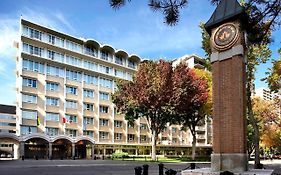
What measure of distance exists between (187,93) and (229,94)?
1192 inches

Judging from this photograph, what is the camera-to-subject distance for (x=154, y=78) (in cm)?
4638

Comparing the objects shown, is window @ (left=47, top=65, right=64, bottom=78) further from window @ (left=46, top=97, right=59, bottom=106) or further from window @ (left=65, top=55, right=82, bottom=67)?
window @ (left=46, top=97, right=59, bottom=106)

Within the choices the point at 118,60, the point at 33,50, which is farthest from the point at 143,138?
the point at 33,50

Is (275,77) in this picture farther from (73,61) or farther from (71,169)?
(73,61)

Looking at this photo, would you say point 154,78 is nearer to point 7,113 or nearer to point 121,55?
point 121,55

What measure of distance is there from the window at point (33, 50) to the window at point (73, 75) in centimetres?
687

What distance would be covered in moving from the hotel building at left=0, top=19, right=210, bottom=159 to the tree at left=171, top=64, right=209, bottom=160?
2030 centimetres

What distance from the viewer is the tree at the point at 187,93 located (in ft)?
152

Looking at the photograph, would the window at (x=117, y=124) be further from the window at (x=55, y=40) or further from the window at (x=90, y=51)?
the window at (x=55, y=40)

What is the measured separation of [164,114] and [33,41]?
2701 centimetres

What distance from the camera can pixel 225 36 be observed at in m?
18.4

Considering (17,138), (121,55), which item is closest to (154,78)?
(17,138)

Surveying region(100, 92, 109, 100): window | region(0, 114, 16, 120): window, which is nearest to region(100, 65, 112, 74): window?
region(100, 92, 109, 100): window

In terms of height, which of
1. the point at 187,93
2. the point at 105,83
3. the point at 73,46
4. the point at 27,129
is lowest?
the point at 27,129
